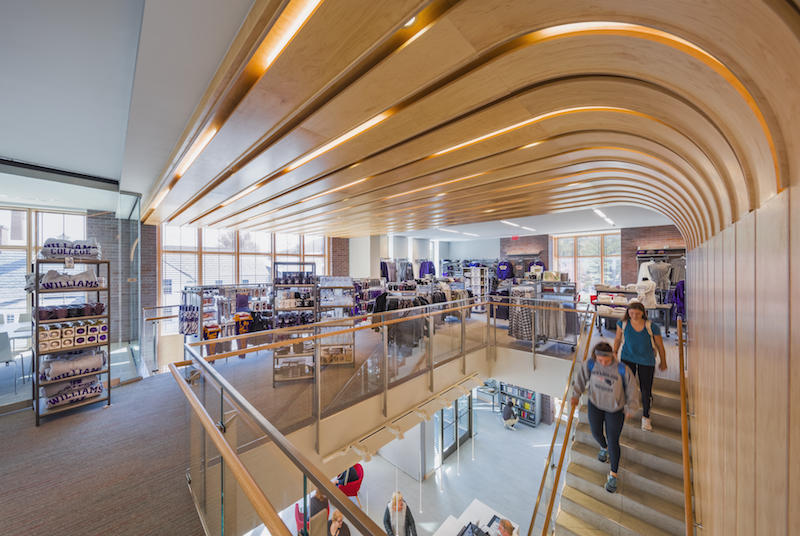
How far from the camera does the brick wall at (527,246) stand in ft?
44.5

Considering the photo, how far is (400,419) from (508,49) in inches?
169

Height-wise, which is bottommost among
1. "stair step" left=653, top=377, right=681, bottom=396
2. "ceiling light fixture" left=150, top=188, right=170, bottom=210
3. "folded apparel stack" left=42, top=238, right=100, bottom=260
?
"stair step" left=653, top=377, right=681, bottom=396

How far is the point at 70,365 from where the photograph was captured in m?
3.79

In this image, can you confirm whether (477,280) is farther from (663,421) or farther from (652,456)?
(652,456)

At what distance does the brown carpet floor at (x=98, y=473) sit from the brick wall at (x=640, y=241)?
12447 mm

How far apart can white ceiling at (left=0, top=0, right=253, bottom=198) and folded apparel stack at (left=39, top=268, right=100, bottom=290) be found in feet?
5.23

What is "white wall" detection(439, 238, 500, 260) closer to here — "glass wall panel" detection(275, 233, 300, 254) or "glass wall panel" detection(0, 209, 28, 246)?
"glass wall panel" detection(275, 233, 300, 254)

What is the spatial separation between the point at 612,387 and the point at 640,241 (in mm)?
9442

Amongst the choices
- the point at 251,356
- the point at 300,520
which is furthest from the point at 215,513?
the point at 251,356

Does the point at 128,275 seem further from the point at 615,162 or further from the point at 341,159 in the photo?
the point at 615,162

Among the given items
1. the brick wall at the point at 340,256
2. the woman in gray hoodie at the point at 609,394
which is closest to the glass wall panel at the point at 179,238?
the brick wall at the point at 340,256

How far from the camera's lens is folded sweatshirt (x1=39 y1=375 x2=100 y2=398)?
12.1 feet

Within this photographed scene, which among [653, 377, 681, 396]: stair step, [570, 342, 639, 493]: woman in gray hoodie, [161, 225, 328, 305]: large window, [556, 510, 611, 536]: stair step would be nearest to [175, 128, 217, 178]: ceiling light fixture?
[161, 225, 328, 305]: large window

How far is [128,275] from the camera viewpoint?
618cm
